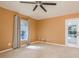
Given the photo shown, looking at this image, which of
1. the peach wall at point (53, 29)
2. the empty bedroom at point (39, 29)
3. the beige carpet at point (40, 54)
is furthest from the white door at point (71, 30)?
the beige carpet at point (40, 54)

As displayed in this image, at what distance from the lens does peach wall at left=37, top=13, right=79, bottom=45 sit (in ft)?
20.8

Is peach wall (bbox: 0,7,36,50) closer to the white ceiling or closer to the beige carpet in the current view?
the white ceiling

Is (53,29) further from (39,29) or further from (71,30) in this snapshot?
(39,29)

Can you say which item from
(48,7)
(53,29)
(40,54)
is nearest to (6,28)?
(40,54)

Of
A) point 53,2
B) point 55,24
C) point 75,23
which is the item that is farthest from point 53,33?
point 53,2

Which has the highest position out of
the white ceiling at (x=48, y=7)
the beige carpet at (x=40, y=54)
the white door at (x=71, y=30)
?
the white ceiling at (x=48, y=7)

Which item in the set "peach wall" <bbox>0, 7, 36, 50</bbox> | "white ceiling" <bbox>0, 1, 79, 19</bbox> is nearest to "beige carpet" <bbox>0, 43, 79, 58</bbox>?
"peach wall" <bbox>0, 7, 36, 50</bbox>

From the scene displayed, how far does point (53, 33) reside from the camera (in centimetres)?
692

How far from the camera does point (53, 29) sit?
6.93m

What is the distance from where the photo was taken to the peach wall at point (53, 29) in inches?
249

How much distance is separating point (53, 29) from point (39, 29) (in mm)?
1476

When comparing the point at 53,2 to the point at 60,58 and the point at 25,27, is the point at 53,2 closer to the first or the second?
the point at 60,58

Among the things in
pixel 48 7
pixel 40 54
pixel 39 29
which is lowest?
pixel 40 54

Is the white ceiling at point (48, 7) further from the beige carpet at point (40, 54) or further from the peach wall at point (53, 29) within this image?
the beige carpet at point (40, 54)
